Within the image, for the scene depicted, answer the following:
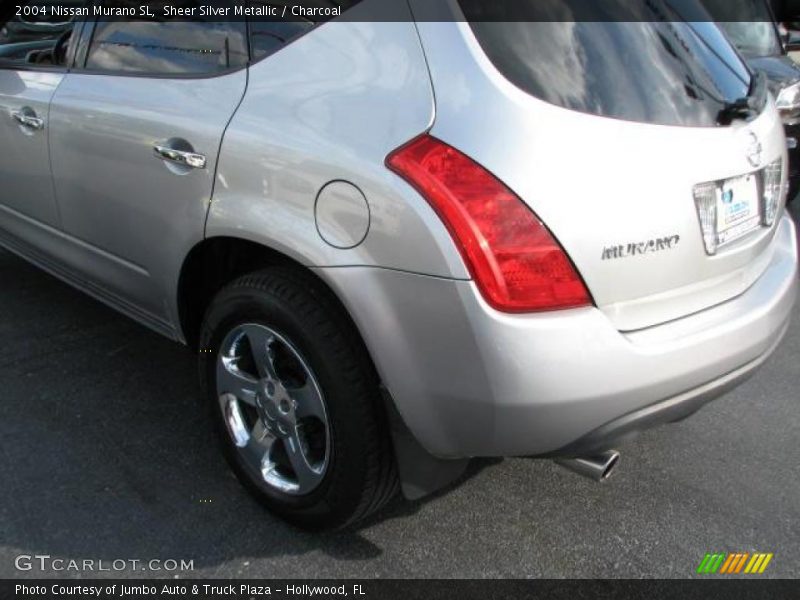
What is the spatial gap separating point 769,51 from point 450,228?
5358mm

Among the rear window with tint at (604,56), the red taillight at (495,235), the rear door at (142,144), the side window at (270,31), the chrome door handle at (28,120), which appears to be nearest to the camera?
the red taillight at (495,235)

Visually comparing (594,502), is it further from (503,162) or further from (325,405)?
(503,162)

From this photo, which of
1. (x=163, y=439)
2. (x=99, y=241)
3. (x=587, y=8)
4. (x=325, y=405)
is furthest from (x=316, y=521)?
(x=587, y=8)

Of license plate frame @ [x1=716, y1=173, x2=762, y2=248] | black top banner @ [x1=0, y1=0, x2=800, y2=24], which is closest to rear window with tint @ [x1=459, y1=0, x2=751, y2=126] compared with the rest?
black top banner @ [x1=0, y1=0, x2=800, y2=24]

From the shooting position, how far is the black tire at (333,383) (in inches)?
77.2

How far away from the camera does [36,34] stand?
3.47 m

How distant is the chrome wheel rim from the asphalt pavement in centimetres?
19

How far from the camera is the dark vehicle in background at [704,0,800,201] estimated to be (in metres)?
5.27

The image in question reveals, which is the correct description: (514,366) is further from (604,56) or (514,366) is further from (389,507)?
(389,507)

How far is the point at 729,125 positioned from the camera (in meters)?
2.07

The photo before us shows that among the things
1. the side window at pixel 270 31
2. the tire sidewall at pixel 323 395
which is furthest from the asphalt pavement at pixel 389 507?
the side window at pixel 270 31

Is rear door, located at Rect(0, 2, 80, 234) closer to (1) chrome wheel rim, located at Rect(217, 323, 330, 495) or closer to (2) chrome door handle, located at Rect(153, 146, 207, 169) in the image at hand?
(2) chrome door handle, located at Rect(153, 146, 207, 169)

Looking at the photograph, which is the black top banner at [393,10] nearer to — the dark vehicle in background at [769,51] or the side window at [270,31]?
the side window at [270,31]
